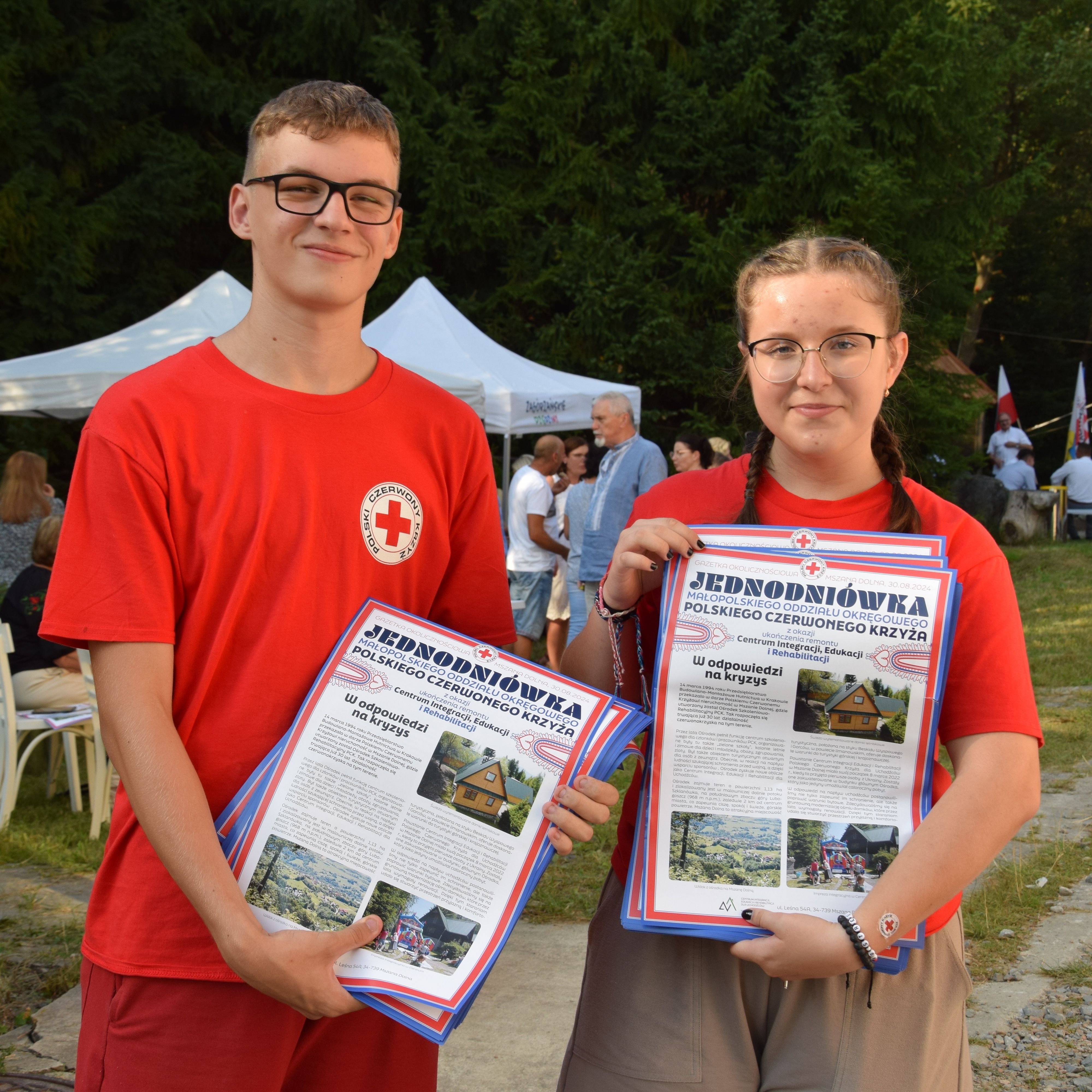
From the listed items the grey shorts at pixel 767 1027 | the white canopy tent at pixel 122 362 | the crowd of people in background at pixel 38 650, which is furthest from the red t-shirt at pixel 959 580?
the white canopy tent at pixel 122 362

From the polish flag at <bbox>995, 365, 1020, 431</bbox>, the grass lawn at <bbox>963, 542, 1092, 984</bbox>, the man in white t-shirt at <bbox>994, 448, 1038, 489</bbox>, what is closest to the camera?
the grass lawn at <bbox>963, 542, 1092, 984</bbox>

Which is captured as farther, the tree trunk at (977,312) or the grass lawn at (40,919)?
the tree trunk at (977,312)

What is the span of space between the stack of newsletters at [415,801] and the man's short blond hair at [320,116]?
0.79 m

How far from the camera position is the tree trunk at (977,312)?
29922mm

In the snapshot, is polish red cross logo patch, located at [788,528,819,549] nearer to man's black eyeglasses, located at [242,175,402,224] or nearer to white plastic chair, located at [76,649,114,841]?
man's black eyeglasses, located at [242,175,402,224]

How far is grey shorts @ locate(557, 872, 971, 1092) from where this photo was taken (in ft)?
5.00

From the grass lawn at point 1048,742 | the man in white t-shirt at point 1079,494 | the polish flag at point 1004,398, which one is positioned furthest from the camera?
the polish flag at point 1004,398

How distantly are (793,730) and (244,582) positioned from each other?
2.78ft

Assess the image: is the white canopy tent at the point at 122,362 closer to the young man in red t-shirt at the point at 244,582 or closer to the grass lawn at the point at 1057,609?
the grass lawn at the point at 1057,609

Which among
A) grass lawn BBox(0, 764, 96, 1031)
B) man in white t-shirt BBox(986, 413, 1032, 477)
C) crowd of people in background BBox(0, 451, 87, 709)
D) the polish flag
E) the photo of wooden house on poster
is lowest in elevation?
grass lawn BBox(0, 764, 96, 1031)

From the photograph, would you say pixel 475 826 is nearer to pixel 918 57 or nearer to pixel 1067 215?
pixel 918 57

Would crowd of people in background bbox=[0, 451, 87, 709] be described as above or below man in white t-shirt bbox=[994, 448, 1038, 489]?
below

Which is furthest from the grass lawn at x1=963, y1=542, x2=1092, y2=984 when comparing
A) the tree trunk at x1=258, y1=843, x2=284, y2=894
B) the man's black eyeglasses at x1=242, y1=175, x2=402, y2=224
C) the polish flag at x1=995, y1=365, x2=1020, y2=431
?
the polish flag at x1=995, y1=365, x2=1020, y2=431

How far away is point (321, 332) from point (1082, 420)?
24.1 metres
